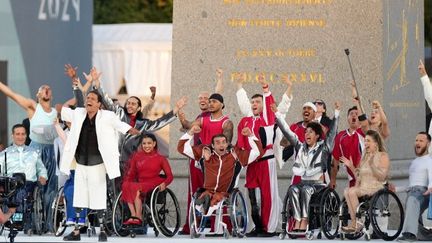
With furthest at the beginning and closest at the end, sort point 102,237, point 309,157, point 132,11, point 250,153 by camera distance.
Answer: point 132,11 < point 250,153 < point 309,157 < point 102,237

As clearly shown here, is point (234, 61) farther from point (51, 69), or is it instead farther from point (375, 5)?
point (51, 69)

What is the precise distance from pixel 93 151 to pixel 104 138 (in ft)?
0.68

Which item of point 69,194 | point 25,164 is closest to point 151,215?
point 69,194

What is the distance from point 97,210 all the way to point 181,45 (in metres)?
4.08

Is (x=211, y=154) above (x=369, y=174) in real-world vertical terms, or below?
above

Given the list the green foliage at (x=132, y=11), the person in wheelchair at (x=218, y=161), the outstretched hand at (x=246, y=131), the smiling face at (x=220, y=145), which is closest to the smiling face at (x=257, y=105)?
the person in wheelchair at (x=218, y=161)

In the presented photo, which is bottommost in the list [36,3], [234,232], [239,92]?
[234,232]

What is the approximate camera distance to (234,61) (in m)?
23.6

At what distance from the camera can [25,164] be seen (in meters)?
21.1

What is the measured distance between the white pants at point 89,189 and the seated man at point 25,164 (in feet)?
2.98

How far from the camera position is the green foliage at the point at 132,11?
2345 inches

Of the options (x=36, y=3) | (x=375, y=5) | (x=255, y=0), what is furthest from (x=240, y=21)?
(x=36, y=3)

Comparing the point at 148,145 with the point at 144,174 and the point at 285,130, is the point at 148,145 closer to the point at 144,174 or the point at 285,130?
the point at 144,174

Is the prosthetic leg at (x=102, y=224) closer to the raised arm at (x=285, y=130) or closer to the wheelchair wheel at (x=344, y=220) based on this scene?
the raised arm at (x=285, y=130)
